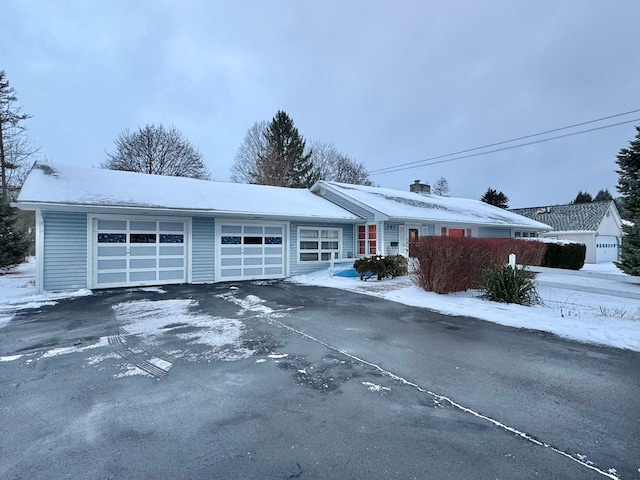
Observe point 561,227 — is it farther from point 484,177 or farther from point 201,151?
point 201,151

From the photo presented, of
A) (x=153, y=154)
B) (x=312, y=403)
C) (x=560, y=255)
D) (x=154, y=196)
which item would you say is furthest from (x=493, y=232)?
(x=153, y=154)

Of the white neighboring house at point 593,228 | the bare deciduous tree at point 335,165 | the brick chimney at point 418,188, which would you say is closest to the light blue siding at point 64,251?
the brick chimney at point 418,188

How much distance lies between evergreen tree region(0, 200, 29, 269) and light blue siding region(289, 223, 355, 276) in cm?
1358

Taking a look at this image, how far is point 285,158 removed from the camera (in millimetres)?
34719

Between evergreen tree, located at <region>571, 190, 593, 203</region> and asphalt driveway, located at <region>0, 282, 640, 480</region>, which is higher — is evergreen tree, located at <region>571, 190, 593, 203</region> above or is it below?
above

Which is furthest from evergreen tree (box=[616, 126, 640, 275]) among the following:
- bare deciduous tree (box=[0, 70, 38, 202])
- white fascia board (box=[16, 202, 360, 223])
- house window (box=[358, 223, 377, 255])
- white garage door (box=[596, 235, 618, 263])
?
bare deciduous tree (box=[0, 70, 38, 202])

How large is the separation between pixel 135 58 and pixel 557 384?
2595 centimetres

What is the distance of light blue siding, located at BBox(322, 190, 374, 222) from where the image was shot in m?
15.4

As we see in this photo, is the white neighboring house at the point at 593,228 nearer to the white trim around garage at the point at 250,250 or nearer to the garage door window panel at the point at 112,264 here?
the white trim around garage at the point at 250,250

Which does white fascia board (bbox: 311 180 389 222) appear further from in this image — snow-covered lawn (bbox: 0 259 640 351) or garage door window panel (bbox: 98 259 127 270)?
garage door window panel (bbox: 98 259 127 270)

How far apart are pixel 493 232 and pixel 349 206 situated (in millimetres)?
10155

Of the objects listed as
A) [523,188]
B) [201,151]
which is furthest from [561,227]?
[201,151]

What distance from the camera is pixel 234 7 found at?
14898mm

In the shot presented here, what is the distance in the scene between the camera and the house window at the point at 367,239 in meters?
15.2
